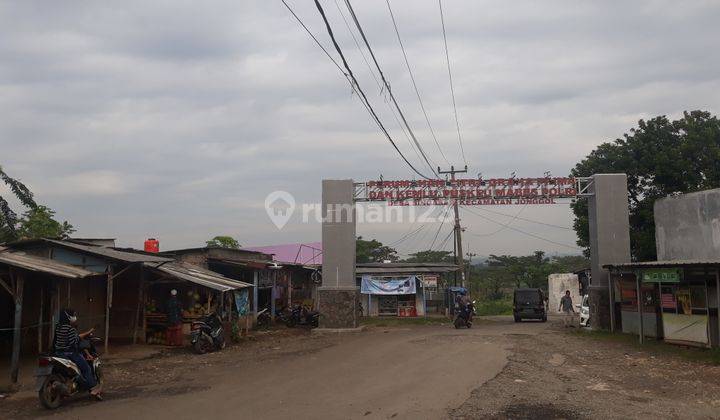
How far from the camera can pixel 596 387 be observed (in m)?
10.1

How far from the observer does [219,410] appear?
27.4ft

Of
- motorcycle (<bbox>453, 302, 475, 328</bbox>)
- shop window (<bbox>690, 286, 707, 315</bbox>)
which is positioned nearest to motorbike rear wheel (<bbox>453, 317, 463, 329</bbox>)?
motorcycle (<bbox>453, 302, 475, 328</bbox>)

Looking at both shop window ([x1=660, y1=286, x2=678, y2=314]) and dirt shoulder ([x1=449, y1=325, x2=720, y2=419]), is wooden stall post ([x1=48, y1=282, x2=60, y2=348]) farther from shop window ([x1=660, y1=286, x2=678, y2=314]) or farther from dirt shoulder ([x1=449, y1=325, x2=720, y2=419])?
shop window ([x1=660, y1=286, x2=678, y2=314])

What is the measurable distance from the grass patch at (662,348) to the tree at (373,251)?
36.0 metres

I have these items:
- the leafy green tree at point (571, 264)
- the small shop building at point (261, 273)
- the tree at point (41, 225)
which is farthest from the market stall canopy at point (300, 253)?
the leafy green tree at point (571, 264)

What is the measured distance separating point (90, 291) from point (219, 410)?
9.92 m

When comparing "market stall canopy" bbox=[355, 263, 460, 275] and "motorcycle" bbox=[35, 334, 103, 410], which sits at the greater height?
"market stall canopy" bbox=[355, 263, 460, 275]

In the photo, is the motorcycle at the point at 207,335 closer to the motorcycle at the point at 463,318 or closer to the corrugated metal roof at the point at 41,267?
the corrugated metal roof at the point at 41,267

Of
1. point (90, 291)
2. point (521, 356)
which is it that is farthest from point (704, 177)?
point (90, 291)

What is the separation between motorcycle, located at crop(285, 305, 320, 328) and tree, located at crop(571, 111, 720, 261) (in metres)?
17.3

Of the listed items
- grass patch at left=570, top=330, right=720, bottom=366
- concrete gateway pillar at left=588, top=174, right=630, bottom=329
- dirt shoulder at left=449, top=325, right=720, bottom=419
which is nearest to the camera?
dirt shoulder at left=449, top=325, right=720, bottom=419

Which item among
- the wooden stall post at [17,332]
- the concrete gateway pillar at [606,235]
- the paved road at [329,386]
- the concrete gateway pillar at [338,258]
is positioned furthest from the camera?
the concrete gateway pillar at [338,258]

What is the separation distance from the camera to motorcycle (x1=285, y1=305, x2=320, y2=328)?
25.2 metres

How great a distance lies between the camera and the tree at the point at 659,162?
95.0 ft
